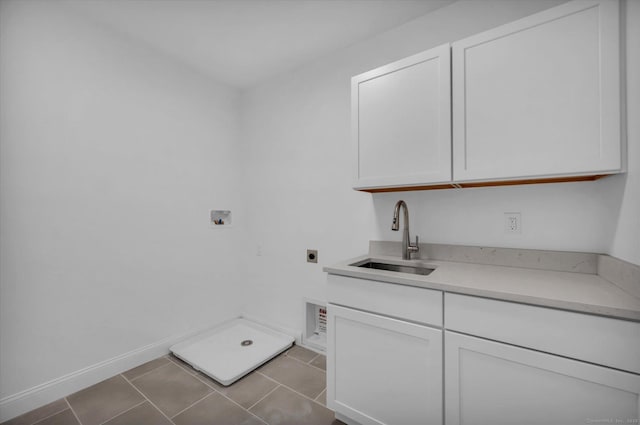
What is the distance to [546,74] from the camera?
3.72 feet

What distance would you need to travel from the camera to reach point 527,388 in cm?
96

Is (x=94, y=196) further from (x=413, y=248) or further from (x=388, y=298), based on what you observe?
(x=413, y=248)

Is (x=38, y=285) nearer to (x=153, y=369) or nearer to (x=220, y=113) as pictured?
(x=153, y=369)

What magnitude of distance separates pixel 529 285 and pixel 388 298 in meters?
0.57

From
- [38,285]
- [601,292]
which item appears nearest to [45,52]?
[38,285]

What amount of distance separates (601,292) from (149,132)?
281cm

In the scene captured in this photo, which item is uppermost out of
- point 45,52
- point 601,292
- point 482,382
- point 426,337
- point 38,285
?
point 45,52

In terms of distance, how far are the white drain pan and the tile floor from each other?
0.06m

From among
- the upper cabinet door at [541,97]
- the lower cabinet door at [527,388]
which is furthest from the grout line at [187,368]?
the upper cabinet door at [541,97]

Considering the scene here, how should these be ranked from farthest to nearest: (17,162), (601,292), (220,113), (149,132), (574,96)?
(220,113) → (149,132) → (17,162) → (574,96) → (601,292)

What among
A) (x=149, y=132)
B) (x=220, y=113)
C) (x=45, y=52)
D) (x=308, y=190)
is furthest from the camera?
(x=220, y=113)

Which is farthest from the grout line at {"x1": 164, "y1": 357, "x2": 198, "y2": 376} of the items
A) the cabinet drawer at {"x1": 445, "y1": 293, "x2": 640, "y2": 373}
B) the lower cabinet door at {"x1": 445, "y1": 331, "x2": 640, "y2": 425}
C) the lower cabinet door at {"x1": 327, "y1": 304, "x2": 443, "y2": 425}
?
the cabinet drawer at {"x1": 445, "y1": 293, "x2": 640, "y2": 373}

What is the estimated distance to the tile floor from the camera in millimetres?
1467

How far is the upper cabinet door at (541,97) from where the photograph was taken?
1.04 meters
